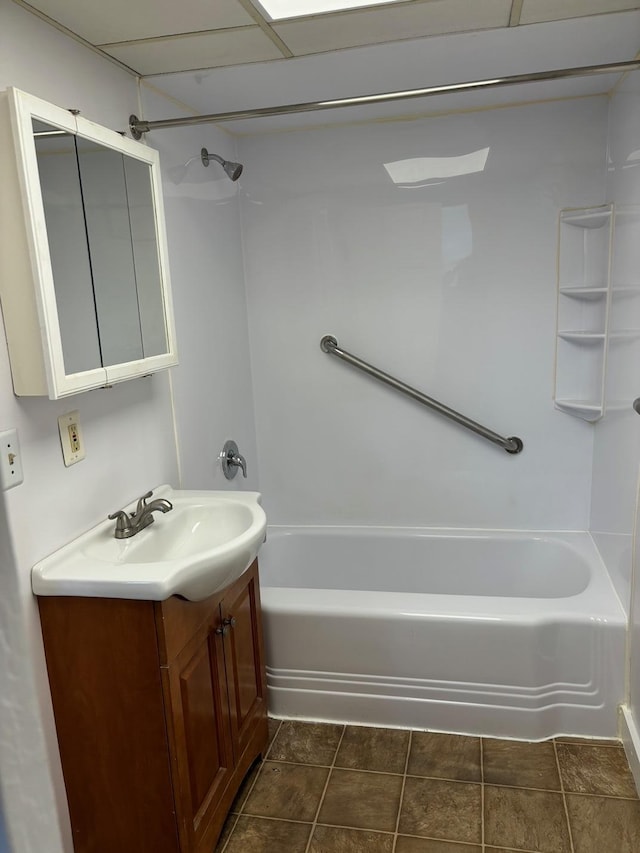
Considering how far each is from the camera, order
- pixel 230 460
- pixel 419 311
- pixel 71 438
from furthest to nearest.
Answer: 1. pixel 419 311
2. pixel 230 460
3. pixel 71 438

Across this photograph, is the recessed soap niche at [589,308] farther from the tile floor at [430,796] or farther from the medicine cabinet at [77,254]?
the medicine cabinet at [77,254]

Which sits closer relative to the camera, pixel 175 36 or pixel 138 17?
pixel 138 17

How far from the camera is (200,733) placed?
1.64 m

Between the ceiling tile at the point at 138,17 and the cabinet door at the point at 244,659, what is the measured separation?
146 cm

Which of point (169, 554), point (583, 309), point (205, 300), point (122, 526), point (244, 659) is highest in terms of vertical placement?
point (205, 300)

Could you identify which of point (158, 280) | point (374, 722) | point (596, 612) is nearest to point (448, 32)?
point (158, 280)

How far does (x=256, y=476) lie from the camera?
2992 mm

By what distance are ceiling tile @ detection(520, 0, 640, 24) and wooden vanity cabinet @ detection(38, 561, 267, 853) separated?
65.6 inches

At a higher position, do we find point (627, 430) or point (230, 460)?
point (627, 430)

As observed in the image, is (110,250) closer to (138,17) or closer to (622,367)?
(138,17)

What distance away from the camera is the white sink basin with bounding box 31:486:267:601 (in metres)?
1.42

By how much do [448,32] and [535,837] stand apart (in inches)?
84.2

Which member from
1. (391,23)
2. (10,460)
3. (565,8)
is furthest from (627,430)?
(10,460)

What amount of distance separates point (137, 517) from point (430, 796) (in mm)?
1163
